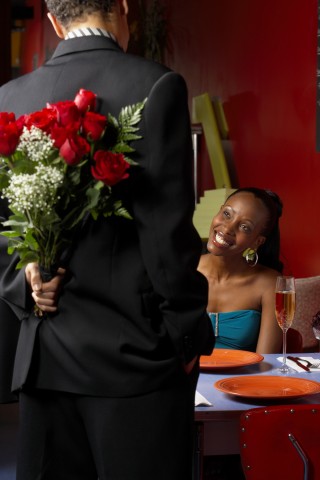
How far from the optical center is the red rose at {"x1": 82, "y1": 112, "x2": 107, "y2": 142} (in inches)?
52.6

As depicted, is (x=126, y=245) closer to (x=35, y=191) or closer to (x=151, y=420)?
(x=35, y=191)

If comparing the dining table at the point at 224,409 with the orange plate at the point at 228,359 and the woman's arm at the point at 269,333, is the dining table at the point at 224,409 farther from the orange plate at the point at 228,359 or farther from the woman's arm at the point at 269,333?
the woman's arm at the point at 269,333

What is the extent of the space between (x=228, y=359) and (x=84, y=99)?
4.14 feet

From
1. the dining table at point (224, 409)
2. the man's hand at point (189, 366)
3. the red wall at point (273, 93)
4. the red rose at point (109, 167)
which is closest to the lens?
the red rose at point (109, 167)

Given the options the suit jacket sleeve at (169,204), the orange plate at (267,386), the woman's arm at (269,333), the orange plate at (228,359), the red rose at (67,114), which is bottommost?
the woman's arm at (269,333)

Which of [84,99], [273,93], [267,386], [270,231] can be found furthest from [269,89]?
[84,99]

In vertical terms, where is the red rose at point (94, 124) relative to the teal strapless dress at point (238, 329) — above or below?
above

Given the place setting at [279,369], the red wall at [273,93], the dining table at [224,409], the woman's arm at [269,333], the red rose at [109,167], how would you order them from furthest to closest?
1. the red wall at [273,93]
2. the woman's arm at [269,333]
3. the place setting at [279,369]
4. the dining table at [224,409]
5. the red rose at [109,167]

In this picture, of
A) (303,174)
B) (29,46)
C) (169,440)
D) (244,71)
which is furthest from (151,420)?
(29,46)

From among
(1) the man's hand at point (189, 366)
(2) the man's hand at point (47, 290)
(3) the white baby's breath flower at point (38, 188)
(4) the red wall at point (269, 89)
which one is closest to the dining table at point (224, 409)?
(1) the man's hand at point (189, 366)

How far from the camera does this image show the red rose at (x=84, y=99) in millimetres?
1349

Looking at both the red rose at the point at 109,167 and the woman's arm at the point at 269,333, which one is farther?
the woman's arm at the point at 269,333

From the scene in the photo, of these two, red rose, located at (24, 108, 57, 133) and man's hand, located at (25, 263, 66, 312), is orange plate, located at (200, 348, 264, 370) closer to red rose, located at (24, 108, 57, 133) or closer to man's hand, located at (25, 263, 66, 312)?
man's hand, located at (25, 263, 66, 312)

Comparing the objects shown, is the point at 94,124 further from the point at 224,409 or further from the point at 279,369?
the point at 279,369
